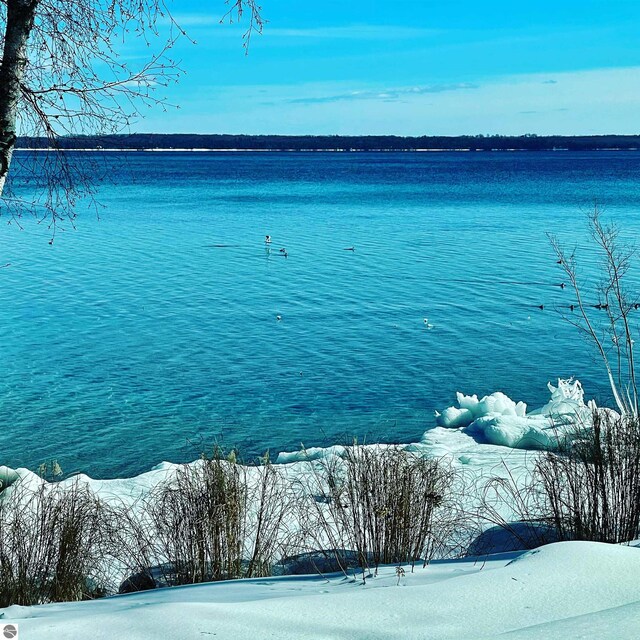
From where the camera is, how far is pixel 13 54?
611 centimetres

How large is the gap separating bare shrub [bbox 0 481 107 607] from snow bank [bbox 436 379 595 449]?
8.34 m

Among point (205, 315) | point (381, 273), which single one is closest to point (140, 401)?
point (205, 315)

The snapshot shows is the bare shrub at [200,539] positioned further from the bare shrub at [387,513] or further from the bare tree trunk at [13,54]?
the bare tree trunk at [13,54]

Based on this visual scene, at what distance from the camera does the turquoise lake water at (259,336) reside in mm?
14755

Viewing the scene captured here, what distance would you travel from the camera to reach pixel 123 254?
1385 inches

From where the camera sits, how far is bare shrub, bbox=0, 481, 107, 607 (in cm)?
618

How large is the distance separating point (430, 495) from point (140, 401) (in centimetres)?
1061

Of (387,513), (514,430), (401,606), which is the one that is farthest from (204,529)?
(514,430)

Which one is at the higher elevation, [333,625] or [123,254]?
Answer: [123,254]

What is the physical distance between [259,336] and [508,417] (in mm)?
8565

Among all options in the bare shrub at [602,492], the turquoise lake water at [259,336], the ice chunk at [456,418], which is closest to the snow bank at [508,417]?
the ice chunk at [456,418]

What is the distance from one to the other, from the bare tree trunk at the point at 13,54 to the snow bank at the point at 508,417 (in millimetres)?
9513

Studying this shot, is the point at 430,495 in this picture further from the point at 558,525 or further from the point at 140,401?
the point at 140,401

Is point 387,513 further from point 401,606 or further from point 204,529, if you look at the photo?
point 401,606
